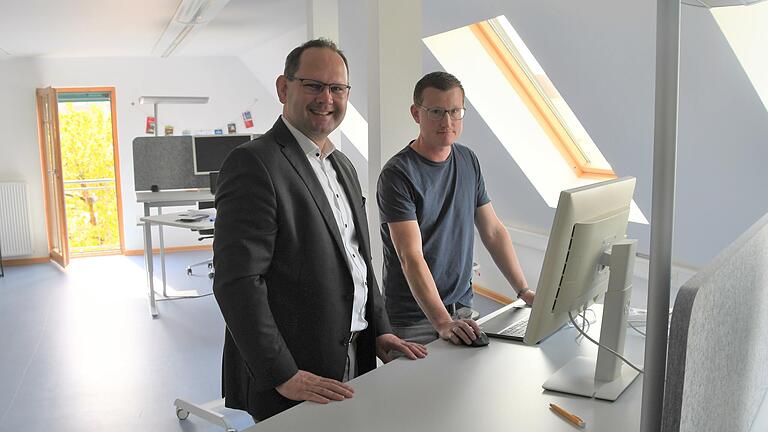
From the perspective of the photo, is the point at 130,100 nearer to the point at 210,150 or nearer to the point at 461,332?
the point at 210,150

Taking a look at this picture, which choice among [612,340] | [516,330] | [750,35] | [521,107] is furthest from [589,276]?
[521,107]

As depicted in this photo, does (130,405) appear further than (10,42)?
No

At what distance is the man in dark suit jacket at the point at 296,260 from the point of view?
1539 millimetres

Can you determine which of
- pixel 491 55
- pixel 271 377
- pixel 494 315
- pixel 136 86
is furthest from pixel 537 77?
pixel 136 86

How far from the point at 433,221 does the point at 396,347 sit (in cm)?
51

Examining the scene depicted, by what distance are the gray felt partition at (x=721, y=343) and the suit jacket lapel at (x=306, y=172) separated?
2.78ft

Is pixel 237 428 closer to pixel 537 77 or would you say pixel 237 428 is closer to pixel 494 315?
pixel 494 315

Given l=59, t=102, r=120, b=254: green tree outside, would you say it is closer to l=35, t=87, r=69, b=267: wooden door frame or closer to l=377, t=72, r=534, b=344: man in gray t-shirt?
l=35, t=87, r=69, b=267: wooden door frame

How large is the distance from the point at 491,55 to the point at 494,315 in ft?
8.25

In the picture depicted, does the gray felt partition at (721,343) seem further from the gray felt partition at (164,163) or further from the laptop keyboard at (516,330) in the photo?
the gray felt partition at (164,163)

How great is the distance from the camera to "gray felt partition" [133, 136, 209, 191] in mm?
5973

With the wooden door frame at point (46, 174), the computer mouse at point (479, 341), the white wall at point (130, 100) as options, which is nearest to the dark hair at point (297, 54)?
the computer mouse at point (479, 341)

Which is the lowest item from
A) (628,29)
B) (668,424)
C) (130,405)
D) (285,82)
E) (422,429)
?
(130,405)

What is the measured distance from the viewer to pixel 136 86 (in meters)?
7.88
